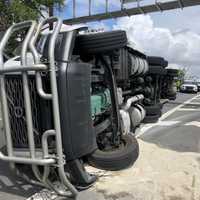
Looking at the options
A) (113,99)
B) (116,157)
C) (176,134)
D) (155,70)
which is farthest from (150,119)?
(116,157)

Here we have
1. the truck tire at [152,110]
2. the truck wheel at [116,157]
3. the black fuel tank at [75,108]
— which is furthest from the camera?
the truck tire at [152,110]

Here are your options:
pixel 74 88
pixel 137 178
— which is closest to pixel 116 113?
pixel 137 178

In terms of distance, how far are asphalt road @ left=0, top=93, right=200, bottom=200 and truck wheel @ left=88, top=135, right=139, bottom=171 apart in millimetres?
452

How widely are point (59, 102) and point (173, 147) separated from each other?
11.9 ft

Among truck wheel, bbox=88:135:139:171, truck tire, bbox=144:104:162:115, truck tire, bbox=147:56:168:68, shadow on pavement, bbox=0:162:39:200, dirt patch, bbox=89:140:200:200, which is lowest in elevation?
truck tire, bbox=144:104:162:115

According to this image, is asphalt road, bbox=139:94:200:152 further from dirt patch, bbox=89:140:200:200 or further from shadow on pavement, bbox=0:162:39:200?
shadow on pavement, bbox=0:162:39:200

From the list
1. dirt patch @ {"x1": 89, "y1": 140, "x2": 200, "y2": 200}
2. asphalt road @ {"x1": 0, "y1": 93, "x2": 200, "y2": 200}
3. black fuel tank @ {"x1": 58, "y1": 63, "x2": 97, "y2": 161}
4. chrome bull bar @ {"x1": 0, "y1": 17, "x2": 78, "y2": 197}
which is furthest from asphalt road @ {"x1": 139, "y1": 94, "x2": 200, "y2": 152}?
chrome bull bar @ {"x1": 0, "y1": 17, "x2": 78, "y2": 197}

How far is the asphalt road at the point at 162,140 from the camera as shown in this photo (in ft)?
14.0

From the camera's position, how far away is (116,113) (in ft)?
16.5

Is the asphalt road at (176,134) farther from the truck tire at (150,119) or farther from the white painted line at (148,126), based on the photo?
the truck tire at (150,119)

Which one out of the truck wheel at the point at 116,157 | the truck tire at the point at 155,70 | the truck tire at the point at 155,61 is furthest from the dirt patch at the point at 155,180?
the truck tire at the point at 155,61

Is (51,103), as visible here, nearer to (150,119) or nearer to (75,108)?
(75,108)

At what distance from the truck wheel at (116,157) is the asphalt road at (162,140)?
452 millimetres

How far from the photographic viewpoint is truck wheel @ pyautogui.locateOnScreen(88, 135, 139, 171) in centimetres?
462
